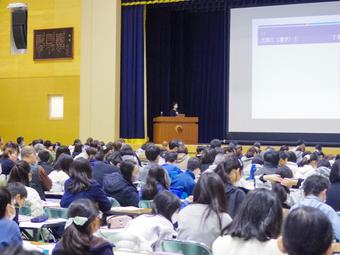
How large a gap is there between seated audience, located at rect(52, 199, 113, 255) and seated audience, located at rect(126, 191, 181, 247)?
0.75 metres

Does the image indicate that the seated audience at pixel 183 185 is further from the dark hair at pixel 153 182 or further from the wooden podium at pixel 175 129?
the wooden podium at pixel 175 129

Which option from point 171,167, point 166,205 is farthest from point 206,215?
point 171,167

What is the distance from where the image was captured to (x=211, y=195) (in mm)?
3707

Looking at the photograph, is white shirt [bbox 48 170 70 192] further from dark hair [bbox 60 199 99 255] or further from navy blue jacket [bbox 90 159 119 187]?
dark hair [bbox 60 199 99 255]

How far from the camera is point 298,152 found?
10062 millimetres

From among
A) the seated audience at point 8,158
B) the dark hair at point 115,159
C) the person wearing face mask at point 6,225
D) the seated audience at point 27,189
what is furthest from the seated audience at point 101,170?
the person wearing face mask at point 6,225

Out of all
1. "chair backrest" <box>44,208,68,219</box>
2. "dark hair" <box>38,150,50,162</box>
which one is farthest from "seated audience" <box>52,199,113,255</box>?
"dark hair" <box>38,150,50,162</box>

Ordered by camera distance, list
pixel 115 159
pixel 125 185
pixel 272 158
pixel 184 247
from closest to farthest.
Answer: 1. pixel 184 247
2. pixel 125 185
3. pixel 272 158
4. pixel 115 159

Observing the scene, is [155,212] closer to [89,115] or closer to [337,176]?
[337,176]

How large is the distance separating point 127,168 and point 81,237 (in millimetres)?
2989

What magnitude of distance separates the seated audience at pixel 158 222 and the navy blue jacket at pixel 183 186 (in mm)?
2231

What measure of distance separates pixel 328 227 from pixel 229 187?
252 cm

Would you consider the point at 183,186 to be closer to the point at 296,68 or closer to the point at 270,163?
the point at 270,163

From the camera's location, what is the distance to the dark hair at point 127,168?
5.78 m
